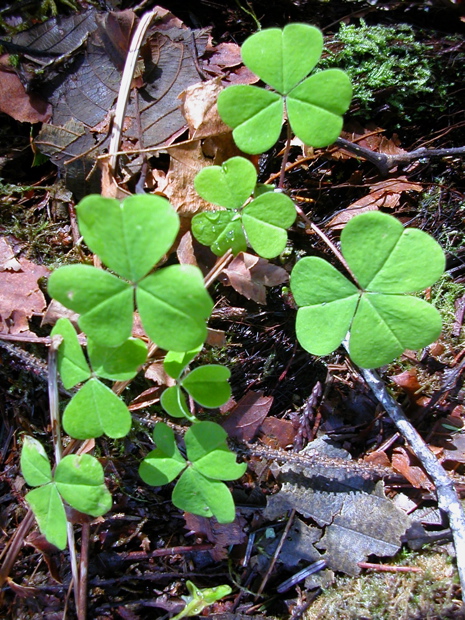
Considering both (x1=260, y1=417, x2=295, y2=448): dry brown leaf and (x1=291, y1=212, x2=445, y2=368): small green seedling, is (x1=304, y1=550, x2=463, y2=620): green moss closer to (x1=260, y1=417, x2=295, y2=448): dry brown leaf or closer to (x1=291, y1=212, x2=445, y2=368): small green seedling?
(x1=260, y1=417, x2=295, y2=448): dry brown leaf

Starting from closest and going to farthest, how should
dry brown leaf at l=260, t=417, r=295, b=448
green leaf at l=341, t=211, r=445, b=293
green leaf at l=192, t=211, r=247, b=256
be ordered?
1. green leaf at l=341, t=211, r=445, b=293
2. green leaf at l=192, t=211, r=247, b=256
3. dry brown leaf at l=260, t=417, r=295, b=448

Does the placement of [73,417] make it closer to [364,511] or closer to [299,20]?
[364,511]

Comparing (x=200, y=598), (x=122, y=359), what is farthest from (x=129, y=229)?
(x=200, y=598)

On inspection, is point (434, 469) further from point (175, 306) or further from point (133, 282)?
point (133, 282)

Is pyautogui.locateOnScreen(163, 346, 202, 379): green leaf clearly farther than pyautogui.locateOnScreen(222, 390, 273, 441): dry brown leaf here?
No

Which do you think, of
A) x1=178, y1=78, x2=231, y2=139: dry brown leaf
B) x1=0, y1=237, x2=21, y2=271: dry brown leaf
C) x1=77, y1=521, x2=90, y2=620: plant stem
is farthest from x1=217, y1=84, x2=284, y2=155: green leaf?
x1=77, y1=521, x2=90, y2=620: plant stem

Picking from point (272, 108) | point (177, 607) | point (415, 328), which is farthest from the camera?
point (177, 607)

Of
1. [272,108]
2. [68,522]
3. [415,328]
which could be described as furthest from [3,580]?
[272,108]
